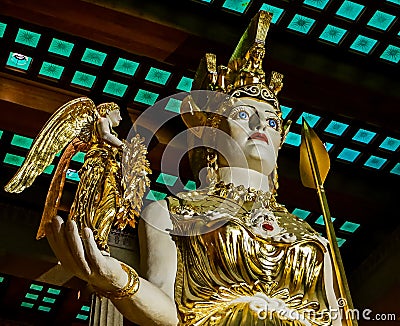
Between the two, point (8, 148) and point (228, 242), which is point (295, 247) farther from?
point (8, 148)

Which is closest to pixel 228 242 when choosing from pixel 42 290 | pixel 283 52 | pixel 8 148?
pixel 283 52

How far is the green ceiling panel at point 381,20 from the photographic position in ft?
17.5

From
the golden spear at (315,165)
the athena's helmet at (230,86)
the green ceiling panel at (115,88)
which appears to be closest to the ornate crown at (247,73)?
the athena's helmet at (230,86)

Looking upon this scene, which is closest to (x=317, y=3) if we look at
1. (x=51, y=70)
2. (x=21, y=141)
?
(x=51, y=70)

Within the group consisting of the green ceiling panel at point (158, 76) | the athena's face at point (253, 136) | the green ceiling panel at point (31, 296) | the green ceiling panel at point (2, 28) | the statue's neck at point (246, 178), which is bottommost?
the statue's neck at point (246, 178)

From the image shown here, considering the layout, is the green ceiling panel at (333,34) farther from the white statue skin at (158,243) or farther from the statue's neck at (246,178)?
the statue's neck at (246,178)

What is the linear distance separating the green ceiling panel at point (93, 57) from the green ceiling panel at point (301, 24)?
107 cm

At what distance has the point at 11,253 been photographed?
6.26 metres

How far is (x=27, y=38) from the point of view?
5367 millimetres

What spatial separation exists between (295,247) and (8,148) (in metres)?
3.21

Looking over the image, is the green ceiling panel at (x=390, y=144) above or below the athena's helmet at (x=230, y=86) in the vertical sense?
above

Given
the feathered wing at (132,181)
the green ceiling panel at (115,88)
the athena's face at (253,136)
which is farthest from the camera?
the green ceiling panel at (115,88)

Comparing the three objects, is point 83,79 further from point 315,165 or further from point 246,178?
point 315,165

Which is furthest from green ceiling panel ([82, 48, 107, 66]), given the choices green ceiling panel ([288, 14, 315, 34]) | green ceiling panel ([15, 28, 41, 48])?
green ceiling panel ([288, 14, 315, 34])
